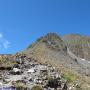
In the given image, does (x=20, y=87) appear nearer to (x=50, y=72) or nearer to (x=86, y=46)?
(x=50, y=72)

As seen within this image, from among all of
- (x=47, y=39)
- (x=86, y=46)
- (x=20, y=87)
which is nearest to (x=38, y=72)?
(x=20, y=87)

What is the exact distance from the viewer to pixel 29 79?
18.8m

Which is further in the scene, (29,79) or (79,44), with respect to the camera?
(79,44)

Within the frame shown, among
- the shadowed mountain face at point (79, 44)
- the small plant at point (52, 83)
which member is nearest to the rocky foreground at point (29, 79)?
the small plant at point (52, 83)

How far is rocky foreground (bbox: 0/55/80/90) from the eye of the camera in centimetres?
1723

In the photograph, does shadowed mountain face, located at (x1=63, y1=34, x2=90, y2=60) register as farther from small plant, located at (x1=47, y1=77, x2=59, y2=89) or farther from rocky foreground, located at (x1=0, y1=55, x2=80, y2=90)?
small plant, located at (x1=47, y1=77, x2=59, y2=89)

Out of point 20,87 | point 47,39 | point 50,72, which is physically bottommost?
point 20,87

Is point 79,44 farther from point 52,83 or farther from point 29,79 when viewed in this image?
point 29,79

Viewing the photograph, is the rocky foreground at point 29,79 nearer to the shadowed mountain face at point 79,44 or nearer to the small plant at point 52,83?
the small plant at point 52,83

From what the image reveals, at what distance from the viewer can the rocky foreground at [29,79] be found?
17227mm

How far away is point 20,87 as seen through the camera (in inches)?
632

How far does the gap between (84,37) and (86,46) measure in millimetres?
11597

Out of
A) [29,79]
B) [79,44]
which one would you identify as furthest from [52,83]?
[79,44]

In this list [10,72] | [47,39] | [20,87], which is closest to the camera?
[20,87]
